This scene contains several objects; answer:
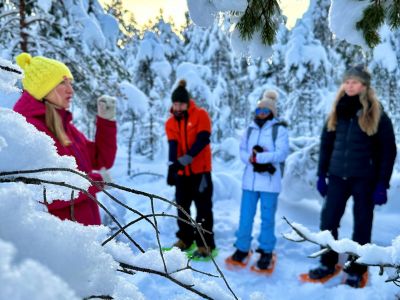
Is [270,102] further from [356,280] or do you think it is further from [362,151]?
[356,280]

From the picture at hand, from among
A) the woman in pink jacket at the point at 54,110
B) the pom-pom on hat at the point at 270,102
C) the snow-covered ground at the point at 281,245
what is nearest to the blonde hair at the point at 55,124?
the woman in pink jacket at the point at 54,110

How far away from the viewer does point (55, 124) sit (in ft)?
8.09

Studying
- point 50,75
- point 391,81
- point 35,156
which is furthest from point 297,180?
point 391,81

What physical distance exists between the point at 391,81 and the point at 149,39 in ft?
35.8

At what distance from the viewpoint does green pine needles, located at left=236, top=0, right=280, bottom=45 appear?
174cm

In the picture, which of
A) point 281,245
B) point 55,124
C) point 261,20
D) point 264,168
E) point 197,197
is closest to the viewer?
point 261,20

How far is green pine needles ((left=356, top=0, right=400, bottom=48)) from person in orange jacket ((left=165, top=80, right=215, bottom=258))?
3.40 metres

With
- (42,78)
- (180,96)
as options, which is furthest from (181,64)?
(42,78)

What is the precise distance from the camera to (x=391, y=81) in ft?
48.1

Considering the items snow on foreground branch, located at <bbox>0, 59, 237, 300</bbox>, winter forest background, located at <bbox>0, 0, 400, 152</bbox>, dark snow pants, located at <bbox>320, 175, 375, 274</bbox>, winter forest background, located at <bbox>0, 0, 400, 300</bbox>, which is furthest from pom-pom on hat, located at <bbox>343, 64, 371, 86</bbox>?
snow on foreground branch, located at <bbox>0, 59, 237, 300</bbox>

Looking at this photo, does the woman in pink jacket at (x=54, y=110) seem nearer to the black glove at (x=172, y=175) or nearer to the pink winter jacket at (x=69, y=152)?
the pink winter jacket at (x=69, y=152)

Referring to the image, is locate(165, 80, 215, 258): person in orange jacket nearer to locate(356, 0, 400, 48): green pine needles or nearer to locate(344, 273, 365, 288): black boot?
locate(344, 273, 365, 288): black boot

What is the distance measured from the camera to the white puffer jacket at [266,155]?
15.4 feet

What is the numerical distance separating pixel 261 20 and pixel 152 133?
1666 cm
